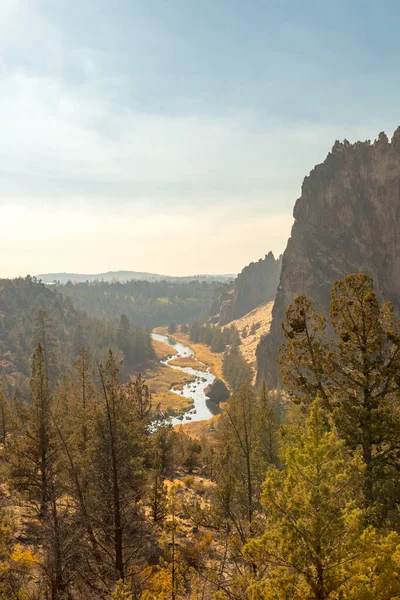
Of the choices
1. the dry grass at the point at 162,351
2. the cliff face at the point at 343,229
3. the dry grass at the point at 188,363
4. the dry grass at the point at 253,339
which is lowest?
the dry grass at the point at 188,363

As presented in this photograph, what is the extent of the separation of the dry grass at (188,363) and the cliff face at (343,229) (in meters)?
36.0

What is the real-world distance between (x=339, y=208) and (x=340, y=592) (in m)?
113

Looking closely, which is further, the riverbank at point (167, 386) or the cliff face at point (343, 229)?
the riverbank at point (167, 386)

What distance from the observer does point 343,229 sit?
10531 centimetres

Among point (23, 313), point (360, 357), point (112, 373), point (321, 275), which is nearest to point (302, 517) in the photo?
point (360, 357)

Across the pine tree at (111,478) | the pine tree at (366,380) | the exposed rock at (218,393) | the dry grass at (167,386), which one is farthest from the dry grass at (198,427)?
the pine tree at (366,380)

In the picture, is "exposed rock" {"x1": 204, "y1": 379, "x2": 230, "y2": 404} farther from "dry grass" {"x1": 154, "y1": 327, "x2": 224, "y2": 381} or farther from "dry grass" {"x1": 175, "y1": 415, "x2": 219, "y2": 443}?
"dry grass" {"x1": 154, "y1": 327, "x2": 224, "y2": 381}

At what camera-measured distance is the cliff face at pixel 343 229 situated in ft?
Result: 290

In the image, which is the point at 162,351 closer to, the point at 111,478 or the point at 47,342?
the point at 47,342

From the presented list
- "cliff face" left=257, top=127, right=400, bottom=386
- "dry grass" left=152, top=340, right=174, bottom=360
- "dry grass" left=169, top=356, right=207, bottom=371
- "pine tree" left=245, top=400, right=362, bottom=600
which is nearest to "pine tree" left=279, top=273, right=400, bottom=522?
"pine tree" left=245, top=400, right=362, bottom=600

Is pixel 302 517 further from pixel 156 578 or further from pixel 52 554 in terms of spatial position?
pixel 52 554

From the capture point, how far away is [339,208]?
108 metres

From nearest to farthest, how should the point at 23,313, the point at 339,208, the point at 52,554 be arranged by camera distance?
the point at 52,554 < the point at 339,208 < the point at 23,313

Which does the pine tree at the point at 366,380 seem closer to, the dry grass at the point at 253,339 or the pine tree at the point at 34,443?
the pine tree at the point at 34,443
